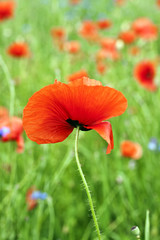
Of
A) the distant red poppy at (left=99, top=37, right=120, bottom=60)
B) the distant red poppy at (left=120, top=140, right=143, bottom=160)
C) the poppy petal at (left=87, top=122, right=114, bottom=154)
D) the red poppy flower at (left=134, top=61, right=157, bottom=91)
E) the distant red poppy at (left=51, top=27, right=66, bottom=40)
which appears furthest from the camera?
the distant red poppy at (left=51, top=27, right=66, bottom=40)

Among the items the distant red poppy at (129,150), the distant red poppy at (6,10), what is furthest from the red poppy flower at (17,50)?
the distant red poppy at (129,150)

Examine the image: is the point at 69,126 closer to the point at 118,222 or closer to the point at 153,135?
the point at 118,222

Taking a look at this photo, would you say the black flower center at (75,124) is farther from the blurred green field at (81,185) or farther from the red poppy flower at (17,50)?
the red poppy flower at (17,50)

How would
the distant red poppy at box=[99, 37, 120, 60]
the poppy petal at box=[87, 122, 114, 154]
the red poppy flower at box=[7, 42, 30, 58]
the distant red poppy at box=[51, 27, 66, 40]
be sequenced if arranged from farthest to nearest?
the distant red poppy at box=[51, 27, 66, 40], the distant red poppy at box=[99, 37, 120, 60], the red poppy flower at box=[7, 42, 30, 58], the poppy petal at box=[87, 122, 114, 154]

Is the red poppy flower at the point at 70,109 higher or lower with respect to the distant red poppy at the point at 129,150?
higher

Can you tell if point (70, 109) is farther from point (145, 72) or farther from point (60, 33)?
point (60, 33)

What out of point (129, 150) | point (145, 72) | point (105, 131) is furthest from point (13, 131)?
point (145, 72)

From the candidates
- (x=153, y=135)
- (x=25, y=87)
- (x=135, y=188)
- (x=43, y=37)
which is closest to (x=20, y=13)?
(x=43, y=37)

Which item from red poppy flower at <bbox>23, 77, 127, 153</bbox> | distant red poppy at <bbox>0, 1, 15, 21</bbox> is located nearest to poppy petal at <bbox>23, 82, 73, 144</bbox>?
red poppy flower at <bbox>23, 77, 127, 153</bbox>

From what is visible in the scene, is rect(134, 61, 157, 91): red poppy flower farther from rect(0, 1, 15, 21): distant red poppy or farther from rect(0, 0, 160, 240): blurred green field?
rect(0, 1, 15, 21): distant red poppy
